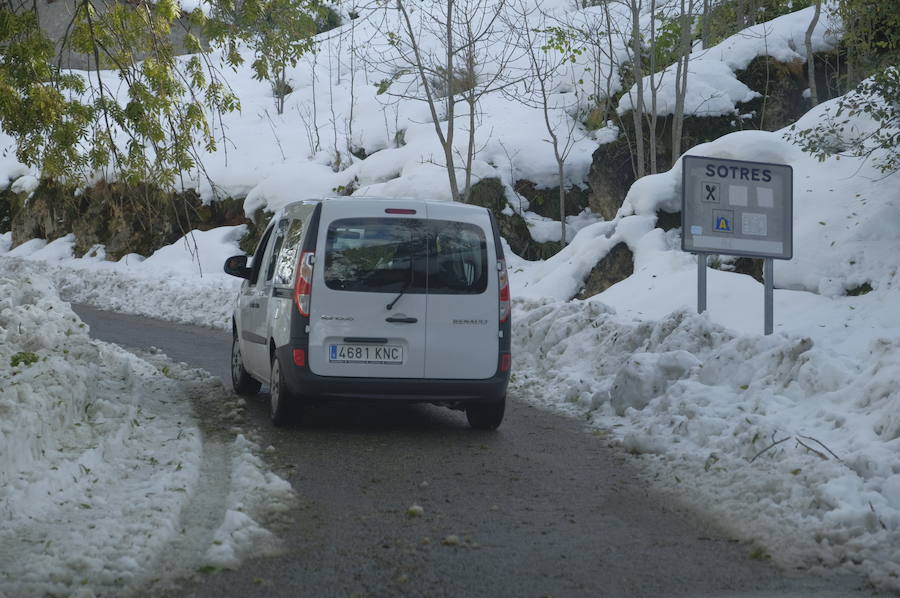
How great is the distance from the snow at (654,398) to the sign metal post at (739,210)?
2.74 feet

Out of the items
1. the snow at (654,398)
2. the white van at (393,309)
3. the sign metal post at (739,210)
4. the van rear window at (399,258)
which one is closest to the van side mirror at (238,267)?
the snow at (654,398)

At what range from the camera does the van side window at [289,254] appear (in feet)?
27.8

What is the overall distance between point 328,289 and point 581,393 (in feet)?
10.2

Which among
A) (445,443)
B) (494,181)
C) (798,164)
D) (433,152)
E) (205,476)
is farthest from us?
(433,152)

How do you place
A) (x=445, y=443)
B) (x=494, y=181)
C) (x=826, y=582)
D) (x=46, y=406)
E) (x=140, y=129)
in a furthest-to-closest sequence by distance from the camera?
(x=494, y=181) < (x=140, y=129) < (x=445, y=443) < (x=46, y=406) < (x=826, y=582)

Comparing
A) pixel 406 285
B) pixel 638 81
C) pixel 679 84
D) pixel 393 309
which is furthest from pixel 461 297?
pixel 679 84

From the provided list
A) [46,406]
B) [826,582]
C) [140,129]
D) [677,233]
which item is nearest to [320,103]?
[677,233]

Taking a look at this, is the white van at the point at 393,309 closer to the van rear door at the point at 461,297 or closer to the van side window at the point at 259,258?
the van rear door at the point at 461,297

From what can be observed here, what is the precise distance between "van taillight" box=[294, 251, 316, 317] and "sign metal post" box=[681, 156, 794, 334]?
411 centimetres

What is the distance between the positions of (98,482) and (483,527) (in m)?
2.34

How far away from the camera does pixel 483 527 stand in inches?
214

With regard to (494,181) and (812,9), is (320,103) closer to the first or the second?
(494,181)

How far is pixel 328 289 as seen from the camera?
8.10 metres

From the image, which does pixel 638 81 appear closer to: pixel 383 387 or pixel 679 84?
pixel 679 84
